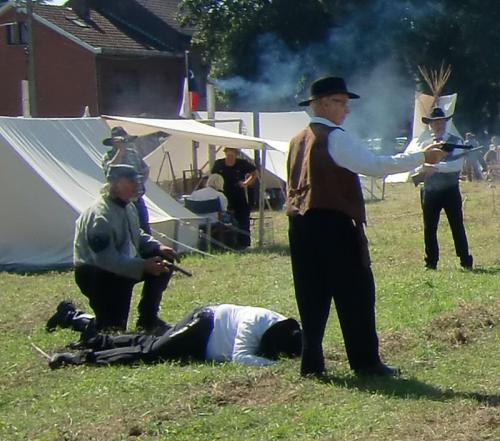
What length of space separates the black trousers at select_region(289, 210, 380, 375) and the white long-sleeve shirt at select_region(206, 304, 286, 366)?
0.50 meters

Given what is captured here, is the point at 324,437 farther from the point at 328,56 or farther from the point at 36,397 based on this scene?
the point at 328,56

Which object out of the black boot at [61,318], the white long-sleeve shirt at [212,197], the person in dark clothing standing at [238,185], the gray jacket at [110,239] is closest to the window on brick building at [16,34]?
the white long-sleeve shirt at [212,197]

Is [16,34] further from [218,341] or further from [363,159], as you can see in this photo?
[363,159]

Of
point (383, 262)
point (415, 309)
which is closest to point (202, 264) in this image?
point (383, 262)

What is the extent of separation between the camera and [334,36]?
2430 cm

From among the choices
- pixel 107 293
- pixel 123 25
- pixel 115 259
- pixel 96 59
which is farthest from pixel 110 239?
pixel 123 25

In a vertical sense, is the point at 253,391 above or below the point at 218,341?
below

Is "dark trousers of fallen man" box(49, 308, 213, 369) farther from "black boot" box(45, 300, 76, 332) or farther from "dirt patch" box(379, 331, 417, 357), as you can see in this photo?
"black boot" box(45, 300, 76, 332)

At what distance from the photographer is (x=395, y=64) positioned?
2669 cm

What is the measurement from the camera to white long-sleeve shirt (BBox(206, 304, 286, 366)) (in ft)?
21.7

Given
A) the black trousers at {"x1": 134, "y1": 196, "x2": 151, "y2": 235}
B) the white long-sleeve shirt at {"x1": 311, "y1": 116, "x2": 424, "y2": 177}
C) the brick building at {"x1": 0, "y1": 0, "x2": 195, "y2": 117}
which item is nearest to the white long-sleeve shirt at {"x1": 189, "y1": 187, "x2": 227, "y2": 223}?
the black trousers at {"x1": 134, "y1": 196, "x2": 151, "y2": 235}

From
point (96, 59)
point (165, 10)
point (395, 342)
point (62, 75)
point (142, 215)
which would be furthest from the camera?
point (165, 10)

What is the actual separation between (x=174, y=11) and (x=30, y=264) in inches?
1252

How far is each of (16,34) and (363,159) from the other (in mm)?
35344
